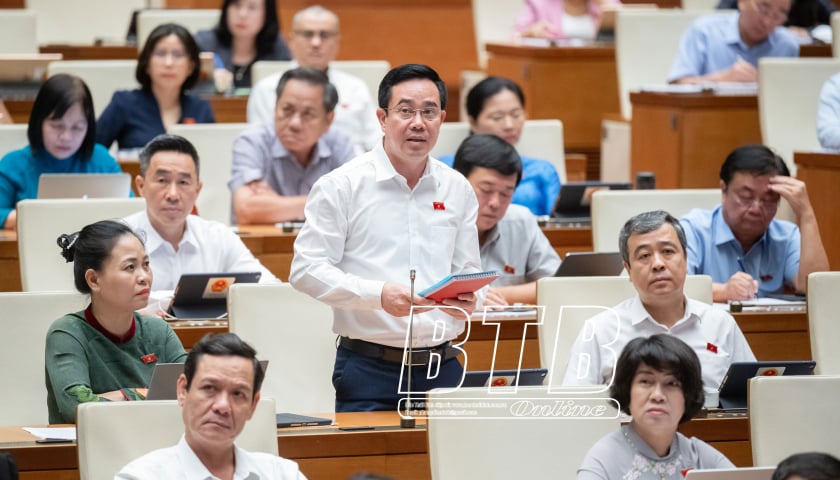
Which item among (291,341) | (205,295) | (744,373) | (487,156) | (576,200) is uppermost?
(487,156)

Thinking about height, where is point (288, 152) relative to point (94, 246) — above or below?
above

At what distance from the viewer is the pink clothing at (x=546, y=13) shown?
782 centimetres

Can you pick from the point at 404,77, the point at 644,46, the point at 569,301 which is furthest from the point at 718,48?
the point at 404,77

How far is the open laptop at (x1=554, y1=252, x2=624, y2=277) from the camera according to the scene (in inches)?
169

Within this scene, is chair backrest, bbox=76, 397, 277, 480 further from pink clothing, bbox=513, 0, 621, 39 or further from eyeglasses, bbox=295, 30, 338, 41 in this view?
pink clothing, bbox=513, 0, 621, 39

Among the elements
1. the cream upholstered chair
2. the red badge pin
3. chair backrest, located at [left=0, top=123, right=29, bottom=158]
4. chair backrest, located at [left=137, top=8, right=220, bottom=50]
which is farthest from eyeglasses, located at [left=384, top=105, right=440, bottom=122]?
chair backrest, located at [left=137, top=8, right=220, bottom=50]

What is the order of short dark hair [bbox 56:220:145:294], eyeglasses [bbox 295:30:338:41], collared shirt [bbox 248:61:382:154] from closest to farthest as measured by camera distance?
short dark hair [bbox 56:220:145:294] < collared shirt [bbox 248:61:382:154] < eyeglasses [bbox 295:30:338:41]

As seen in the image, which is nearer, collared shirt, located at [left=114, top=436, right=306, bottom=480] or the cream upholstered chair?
collared shirt, located at [left=114, top=436, right=306, bottom=480]

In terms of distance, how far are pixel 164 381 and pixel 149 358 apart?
349 millimetres

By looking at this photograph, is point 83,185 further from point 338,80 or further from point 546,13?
point 546,13

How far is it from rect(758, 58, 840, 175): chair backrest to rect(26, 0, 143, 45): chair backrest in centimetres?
388

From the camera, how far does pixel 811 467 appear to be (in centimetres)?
250

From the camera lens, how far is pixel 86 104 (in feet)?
16.4

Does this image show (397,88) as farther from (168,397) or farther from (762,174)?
(762,174)
